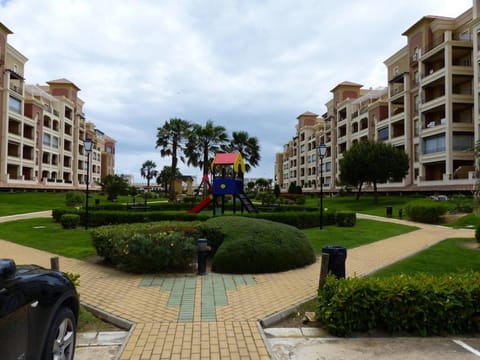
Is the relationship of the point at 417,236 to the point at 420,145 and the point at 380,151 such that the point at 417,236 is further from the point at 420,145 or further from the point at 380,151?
the point at 420,145

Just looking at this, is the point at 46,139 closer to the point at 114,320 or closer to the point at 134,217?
the point at 134,217

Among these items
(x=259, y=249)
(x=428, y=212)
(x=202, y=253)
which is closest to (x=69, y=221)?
(x=202, y=253)

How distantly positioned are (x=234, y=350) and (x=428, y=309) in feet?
8.90

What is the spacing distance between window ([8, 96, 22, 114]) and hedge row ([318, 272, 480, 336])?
50.8 metres

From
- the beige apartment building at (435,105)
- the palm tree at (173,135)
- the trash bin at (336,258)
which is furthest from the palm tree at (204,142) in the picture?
the trash bin at (336,258)

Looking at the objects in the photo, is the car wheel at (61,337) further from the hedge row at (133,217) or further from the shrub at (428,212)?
the shrub at (428,212)

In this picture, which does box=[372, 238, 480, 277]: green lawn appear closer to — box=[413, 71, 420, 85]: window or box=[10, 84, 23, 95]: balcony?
box=[413, 71, 420, 85]: window

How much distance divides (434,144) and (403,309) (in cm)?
3803

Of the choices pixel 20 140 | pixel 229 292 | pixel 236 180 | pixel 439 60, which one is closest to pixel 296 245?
pixel 229 292

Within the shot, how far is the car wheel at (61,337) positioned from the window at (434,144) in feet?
130

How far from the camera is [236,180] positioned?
20.7m

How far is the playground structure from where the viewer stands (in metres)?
20.6

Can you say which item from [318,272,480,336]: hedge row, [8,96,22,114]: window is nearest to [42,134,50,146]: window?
[8,96,22,114]: window

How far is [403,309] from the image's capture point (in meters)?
4.94
